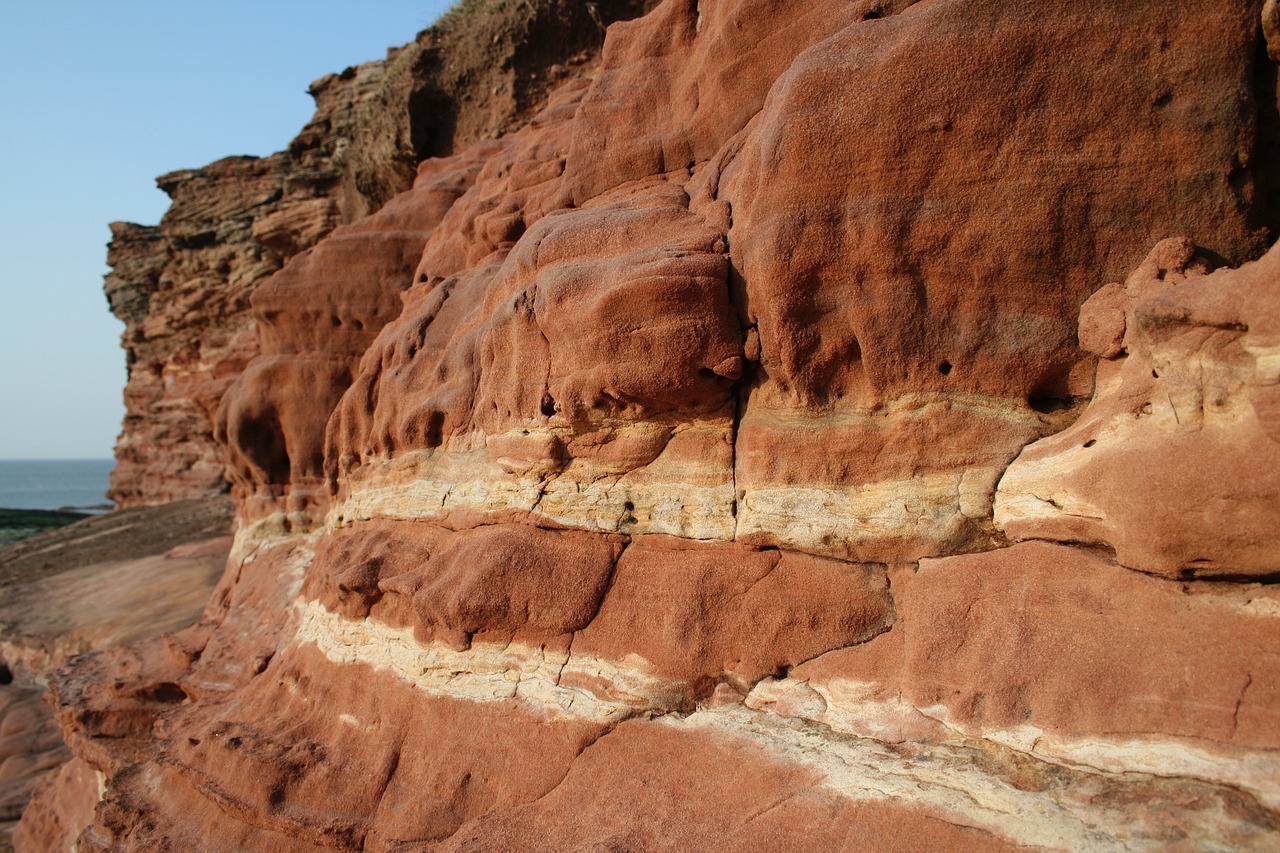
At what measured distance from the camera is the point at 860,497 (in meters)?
4.58

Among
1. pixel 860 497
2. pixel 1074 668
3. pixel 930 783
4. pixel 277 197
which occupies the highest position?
pixel 277 197

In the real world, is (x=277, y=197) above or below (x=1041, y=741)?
above

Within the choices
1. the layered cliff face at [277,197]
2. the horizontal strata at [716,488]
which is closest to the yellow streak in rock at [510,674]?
the horizontal strata at [716,488]

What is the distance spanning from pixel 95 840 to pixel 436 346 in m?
5.01

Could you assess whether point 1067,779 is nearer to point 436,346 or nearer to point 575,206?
point 575,206

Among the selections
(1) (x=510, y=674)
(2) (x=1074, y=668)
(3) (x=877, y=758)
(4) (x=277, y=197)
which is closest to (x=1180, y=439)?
(2) (x=1074, y=668)

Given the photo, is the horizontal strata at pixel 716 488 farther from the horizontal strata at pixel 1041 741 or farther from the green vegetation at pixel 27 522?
the green vegetation at pixel 27 522

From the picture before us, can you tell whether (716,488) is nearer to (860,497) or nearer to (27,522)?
(860,497)

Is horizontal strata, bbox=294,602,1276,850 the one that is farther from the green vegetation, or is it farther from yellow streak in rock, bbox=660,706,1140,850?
the green vegetation

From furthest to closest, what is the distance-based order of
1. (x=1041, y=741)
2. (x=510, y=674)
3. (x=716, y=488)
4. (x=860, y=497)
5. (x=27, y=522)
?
(x=27, y=522) < (x=510, y=674) < (x=716, y=488) < (x=860, y=497) < (x=1041, y=741)

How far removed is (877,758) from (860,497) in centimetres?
139

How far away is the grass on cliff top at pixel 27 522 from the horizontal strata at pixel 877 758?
32.0 metres

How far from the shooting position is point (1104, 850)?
9.78 feet

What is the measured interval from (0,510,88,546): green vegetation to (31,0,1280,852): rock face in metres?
31.7
